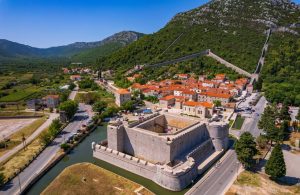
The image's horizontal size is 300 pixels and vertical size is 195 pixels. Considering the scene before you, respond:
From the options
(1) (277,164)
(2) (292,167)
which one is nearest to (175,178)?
(1) (277,164)

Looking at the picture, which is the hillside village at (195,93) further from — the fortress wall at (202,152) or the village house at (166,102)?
the fortress wall at (202,152)

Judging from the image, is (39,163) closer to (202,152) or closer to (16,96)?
(202,152)

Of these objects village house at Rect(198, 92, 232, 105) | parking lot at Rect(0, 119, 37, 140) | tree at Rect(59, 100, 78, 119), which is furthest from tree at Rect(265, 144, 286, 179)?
parking lot at Rect(0, 119, 37, 140)

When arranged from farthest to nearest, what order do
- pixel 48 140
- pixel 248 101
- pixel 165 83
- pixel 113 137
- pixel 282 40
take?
1. pixel 282 40
2. pixel 165 83
3. pixel 248 101
4. pixel 48 140
5. pixel 113 137

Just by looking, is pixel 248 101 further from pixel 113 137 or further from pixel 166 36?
pixel 166 36

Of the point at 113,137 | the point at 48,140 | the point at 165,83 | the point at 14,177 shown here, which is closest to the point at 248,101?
the point at 165,83

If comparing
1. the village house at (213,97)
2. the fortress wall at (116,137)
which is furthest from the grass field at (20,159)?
the village house at (213,97)
